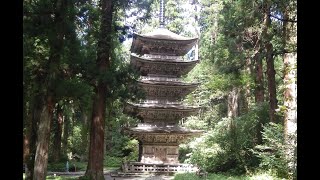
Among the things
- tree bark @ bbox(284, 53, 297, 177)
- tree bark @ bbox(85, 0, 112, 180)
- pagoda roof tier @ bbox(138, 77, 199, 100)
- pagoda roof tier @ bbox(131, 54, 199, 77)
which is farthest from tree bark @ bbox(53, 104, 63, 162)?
tree bark @ bbox(284, 53, 297, 177)

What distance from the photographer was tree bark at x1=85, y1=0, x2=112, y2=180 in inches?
562

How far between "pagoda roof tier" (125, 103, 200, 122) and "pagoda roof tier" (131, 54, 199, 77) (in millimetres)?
2594

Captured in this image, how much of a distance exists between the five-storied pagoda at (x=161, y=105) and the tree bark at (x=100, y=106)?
28.3ft

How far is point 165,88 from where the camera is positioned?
24.5 m

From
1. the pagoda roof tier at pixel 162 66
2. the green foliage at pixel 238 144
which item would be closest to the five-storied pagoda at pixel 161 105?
the pagoda roof tier at pixel 162 66

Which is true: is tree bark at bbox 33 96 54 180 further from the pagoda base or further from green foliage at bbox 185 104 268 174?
the pagoda base

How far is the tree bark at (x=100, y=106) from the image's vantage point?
1426 cm

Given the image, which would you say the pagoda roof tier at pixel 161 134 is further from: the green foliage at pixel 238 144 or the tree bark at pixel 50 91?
the tree bark at pixel 50 91

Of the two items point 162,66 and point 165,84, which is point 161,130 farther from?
point 162,66

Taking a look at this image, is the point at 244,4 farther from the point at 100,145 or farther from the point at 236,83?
the point at 100,145

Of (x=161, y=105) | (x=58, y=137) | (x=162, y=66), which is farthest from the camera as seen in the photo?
(x=58, y=137)

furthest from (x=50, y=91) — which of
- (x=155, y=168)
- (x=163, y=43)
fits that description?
(x=163, y=43)

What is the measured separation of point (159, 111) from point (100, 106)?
32.3 feet
